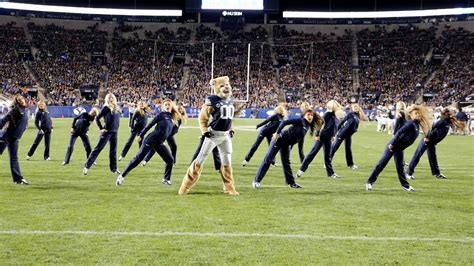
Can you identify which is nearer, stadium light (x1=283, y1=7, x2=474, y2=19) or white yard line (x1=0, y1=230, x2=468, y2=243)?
white yard line (x1=0, y1=230, x2=468, y2=243)

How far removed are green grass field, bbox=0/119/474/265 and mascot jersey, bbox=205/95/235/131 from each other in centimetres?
133

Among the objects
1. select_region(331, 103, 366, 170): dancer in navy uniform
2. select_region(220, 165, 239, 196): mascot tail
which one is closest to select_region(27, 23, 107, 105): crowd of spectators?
select_region(331, 103, 366, 170): dancer in navy uniform

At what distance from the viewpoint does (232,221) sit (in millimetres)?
8250

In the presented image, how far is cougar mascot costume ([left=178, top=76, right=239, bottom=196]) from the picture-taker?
10.3 meters

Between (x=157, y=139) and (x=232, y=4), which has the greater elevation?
(x=232, y=4)

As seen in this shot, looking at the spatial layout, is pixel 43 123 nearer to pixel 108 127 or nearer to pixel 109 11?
pixel 108 127

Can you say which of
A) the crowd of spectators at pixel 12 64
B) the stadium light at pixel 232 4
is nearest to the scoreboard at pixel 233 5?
the stadium light at pixel 232 4

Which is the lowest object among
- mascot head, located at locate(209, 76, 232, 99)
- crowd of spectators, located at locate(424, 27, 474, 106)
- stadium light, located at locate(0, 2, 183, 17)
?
mascot head, located at locate(209, 76, 232, 99)

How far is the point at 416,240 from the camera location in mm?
7250

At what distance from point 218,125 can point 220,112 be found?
245 millimetres

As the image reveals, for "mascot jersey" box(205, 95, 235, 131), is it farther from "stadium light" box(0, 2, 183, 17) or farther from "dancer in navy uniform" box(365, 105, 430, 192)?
"stadium light" box(0, 2, 183, 17)

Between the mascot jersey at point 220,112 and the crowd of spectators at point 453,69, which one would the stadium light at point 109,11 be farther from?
the mascot jersey at point 220,112

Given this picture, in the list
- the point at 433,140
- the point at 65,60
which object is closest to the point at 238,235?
the point at 433,140

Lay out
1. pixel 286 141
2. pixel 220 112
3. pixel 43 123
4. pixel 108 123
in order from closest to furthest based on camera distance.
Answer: pixel 220 112 < pixel 286 141 < pixel 108 123 < pixel 43 123
